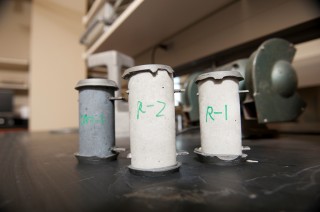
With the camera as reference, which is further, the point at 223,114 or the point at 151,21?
the point at 151,21

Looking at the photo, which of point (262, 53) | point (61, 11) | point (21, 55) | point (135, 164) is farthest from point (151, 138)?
point (21, 55)

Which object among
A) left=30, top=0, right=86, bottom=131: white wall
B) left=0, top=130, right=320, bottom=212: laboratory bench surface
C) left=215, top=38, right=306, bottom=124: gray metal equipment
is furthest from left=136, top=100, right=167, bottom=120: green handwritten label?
left=30, top=0, right=86, bottom=131: white wall

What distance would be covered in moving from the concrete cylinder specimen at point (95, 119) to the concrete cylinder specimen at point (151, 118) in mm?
135

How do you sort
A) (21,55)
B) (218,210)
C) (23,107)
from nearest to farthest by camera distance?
(218,210) < (23,107) < (21,55)

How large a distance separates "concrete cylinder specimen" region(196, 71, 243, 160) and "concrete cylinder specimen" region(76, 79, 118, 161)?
0.75 ft

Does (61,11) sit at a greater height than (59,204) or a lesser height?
greater

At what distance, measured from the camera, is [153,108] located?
35 centimetres

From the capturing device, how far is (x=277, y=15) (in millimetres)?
935

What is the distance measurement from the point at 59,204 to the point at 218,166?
286 millimetres

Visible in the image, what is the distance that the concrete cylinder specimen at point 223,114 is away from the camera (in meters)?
0.41

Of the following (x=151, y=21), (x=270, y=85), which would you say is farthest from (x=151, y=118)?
(x=151, y=21)

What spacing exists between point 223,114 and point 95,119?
0.93 feet

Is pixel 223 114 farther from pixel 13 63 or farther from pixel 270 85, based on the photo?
pixel 13 63

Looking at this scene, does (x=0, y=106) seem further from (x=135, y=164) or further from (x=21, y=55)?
(x=135, y=164)
